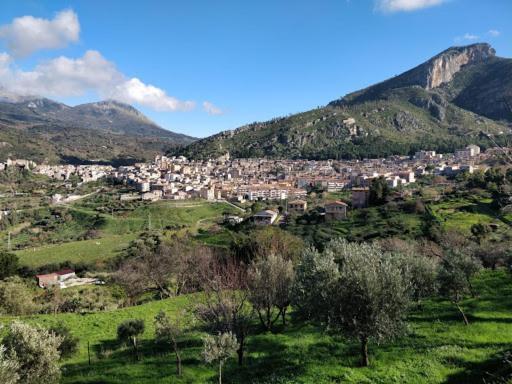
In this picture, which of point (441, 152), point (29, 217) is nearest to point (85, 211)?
point (29, 217)

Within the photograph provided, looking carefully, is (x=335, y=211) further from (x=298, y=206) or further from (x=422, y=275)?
(x=422, y=275)

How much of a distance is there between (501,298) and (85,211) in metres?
105

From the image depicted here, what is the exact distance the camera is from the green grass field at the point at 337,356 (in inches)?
519

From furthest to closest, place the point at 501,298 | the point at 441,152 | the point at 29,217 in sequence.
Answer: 1. the point at 441,152
2. the point at 29,217
3. the point at 501,298

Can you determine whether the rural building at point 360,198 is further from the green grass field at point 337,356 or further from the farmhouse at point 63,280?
the green grass field at point 337,356

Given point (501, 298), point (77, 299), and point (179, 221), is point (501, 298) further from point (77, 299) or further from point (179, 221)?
point (179, 221)

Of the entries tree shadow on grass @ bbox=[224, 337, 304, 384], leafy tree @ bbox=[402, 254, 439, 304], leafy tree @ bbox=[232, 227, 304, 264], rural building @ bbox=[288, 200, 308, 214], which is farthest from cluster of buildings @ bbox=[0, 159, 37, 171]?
leafy tree @ bbox=[402, 254, 439, 304]

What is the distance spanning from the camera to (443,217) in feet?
191

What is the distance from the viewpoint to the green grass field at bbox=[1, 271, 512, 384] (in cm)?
1318

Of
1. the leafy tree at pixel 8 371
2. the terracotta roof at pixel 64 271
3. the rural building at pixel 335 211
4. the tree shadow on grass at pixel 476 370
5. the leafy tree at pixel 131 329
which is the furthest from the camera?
the rural building at pixel 335 211

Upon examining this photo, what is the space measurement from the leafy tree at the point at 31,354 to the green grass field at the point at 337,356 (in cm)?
248

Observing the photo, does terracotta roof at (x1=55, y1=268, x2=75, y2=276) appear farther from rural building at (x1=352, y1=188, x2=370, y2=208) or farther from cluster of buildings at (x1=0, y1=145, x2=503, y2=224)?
rural building at (x1=352, y1=188, x2=370, y2=208)

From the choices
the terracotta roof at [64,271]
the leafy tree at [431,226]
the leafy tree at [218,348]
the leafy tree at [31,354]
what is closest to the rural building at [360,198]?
the leafy tree at [431,226]

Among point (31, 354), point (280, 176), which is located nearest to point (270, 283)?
point (31, 354)
